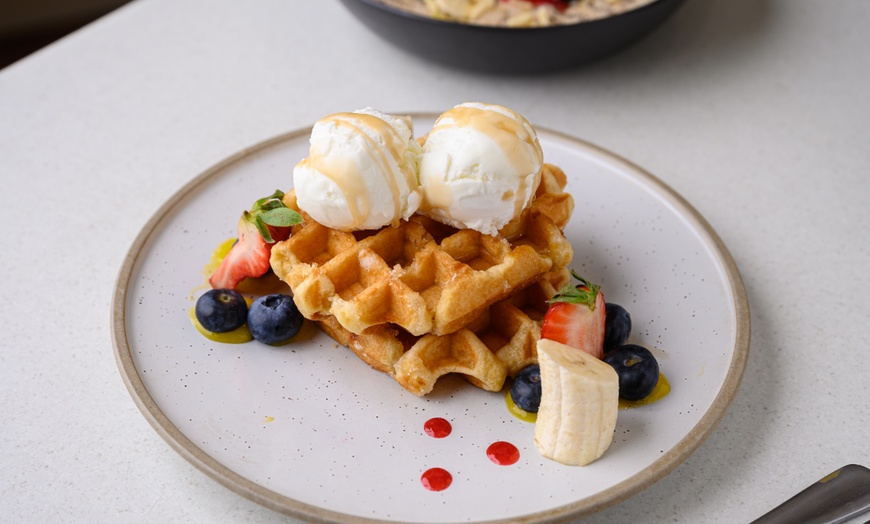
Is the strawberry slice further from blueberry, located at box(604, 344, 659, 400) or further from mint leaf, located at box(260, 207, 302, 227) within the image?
mint leaf, located at box(260, 207, 302, 227)

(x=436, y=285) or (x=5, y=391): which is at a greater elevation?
(x=436, y=285)

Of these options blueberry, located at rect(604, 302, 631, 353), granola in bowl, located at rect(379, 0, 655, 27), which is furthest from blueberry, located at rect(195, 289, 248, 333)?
granola in bowl, located at rect(379, 0, 655, 27)

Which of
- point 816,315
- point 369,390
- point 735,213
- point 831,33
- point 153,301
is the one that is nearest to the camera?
point 369,390

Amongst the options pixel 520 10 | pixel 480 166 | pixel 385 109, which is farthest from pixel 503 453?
pixel 520 10

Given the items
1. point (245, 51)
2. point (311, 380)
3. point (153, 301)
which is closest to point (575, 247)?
point (311, 380)

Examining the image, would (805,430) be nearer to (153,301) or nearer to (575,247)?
(575,247)

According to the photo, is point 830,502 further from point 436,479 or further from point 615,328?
point 436,479
